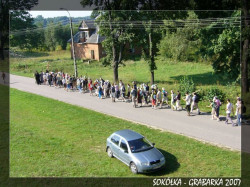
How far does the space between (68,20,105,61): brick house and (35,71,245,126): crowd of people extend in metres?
18.9

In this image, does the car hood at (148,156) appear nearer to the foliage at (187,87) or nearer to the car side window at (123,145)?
the car side window at (123,145)

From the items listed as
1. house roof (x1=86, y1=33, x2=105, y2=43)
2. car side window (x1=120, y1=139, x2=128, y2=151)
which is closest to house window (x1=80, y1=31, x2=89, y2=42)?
house roof (x1=86, y1=33, x2=105, y2=43)

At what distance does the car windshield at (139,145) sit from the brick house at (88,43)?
3550cm

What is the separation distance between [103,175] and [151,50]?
1760cm

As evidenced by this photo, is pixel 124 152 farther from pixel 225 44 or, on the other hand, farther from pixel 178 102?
pixel 225 44

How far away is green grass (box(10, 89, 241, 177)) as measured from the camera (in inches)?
452

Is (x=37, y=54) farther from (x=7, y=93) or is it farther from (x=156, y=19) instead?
(x=156, y=19)

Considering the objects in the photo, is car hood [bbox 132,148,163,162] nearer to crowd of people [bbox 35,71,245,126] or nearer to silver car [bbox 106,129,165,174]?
silver car [bbox 106,129,165,174]

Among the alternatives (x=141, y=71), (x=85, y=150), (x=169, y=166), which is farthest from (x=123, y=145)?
(x=141, y=71)

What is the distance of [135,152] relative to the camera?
11516 millimetres

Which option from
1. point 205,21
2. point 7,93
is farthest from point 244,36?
point 7,93

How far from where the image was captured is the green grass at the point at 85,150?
11484 millimetres

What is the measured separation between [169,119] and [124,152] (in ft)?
20.3

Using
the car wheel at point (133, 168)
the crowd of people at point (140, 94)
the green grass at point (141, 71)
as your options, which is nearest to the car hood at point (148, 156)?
the car wheel at point (133, 168)
